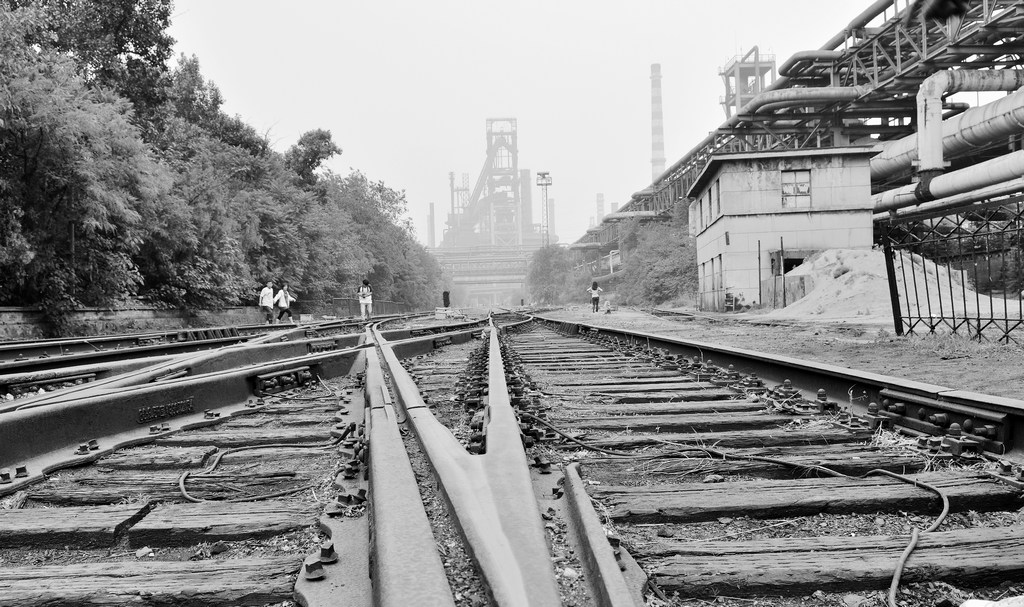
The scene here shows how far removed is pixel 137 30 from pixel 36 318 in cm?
1329

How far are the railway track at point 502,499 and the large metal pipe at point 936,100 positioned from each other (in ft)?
98.8

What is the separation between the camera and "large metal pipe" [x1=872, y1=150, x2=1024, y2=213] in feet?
77.8

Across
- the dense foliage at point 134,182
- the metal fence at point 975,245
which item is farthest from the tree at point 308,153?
the metal fence at point 975,245

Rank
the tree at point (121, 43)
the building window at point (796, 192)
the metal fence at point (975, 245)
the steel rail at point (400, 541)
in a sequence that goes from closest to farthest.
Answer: the steel rail at point (400, 541) < the metal fence at point (975, 245) < the tree at point (121, 43) < the building window at point (796, 192)

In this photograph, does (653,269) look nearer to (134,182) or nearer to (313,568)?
(134,182)

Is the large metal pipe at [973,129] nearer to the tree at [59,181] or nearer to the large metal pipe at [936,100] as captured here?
the large metal pipe at [936,100]

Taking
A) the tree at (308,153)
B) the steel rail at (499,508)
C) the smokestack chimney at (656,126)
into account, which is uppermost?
the smokestack chimney at (656,126)

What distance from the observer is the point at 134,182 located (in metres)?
15.1

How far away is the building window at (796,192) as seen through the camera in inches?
1025

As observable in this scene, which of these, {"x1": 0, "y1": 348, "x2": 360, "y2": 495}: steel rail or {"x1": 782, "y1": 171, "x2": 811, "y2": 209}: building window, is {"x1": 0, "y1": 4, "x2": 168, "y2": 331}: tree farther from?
{"x1": 782, "y1": 171, "x2": 811, "y2": 209}: building window

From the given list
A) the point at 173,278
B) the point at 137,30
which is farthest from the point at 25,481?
the point at 137,30

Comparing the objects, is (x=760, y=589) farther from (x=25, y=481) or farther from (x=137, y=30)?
(x=137, y=30)

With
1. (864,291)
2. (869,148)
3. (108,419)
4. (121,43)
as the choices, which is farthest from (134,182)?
(869,148)

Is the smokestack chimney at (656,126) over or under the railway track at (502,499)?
over
